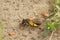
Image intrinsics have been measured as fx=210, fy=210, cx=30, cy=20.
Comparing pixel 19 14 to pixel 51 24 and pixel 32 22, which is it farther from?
pixel 51 24

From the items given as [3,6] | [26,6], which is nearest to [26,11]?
[26,6]

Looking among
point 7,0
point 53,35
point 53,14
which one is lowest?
point 53,35

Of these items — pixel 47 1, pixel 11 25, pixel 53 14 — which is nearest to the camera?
pixel 11 25

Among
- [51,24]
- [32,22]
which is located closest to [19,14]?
[32,22]

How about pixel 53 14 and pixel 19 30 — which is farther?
pixel 53 14

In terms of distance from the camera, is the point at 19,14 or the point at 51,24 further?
the point at 19,14

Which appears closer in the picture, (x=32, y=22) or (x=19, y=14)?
(x=32, y=22)

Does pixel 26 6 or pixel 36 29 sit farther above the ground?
pixel 26 6

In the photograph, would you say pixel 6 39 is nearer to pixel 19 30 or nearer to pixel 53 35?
pixel 19 30
